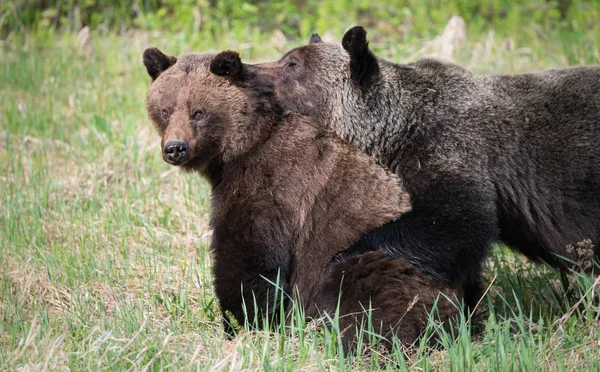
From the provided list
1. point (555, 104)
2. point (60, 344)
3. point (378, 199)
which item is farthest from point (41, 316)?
point (555, 104)

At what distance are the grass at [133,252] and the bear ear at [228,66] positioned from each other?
58.0 inches

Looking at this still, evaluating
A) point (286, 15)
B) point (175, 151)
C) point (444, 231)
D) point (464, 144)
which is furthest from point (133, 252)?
point (286, 15)

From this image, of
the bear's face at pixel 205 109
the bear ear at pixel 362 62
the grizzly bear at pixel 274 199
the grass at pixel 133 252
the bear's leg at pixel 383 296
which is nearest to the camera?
the grass at pixel 133 252

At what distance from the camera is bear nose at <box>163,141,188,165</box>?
5.35 m

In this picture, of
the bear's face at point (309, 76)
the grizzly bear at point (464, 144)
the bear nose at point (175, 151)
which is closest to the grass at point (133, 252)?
the grizzly bear at point (464, 144)

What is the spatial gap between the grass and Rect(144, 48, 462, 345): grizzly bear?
→ 0.96 ft

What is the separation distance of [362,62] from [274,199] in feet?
4.33

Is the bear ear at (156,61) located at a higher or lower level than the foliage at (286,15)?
lower

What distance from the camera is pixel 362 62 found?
602 centimetres

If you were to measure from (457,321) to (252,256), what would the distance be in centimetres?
141

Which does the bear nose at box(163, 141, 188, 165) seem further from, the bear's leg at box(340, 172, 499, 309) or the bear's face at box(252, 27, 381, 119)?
the bear's leg at box(340, 172, 499, 309)

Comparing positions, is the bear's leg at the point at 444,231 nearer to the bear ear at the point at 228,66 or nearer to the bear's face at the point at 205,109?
the bear's face at the point at 205,109

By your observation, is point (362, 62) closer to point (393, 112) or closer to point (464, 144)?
point (393, 112)

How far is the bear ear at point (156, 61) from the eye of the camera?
574cm
